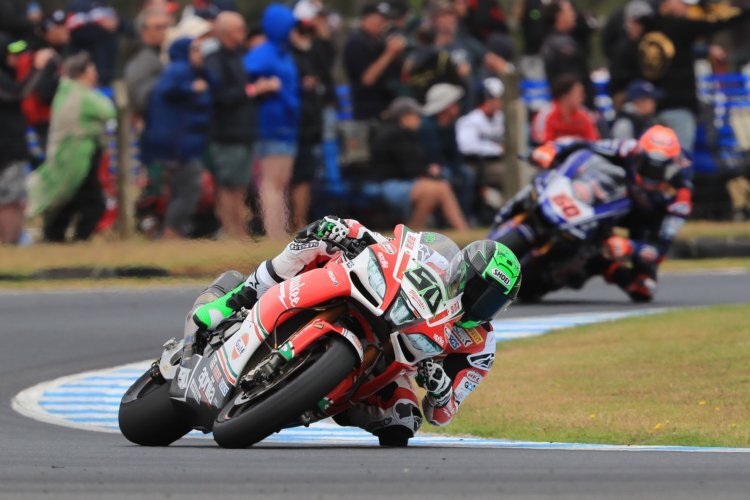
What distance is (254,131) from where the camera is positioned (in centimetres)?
1739

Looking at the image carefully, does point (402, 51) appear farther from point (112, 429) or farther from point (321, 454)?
point (321, 454)

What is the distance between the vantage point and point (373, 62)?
60.0 ft

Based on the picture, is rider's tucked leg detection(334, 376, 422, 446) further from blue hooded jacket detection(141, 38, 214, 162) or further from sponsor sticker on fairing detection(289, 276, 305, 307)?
blue hooded jacket detection(141, 38, 214, 162)

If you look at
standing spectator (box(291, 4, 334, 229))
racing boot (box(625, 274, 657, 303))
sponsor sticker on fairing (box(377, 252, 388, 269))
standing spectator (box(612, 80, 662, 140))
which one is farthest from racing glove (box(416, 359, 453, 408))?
standing spectator (box(612, 80, 662, 140))

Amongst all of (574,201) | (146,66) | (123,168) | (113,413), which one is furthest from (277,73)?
(113,413)

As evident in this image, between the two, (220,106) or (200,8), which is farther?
(200,8)

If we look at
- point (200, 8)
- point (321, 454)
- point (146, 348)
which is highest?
point (200, 8)

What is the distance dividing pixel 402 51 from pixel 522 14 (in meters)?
1.99

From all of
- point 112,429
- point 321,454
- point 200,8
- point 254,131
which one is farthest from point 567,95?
point 321,454

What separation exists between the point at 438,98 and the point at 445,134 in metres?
0.38

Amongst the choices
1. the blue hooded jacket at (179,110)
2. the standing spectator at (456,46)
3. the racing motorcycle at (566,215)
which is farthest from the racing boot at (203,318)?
the standing spectator at (456,46)

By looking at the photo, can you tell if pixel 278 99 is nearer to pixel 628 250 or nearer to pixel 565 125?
pixel 565 125

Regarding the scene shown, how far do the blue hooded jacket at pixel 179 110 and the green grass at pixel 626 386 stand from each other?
5500 millimetres

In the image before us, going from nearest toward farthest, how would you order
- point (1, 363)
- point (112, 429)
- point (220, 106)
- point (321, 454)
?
point (321, 454)
point (112, 429)
point (1, 363)
point (220, 106)
